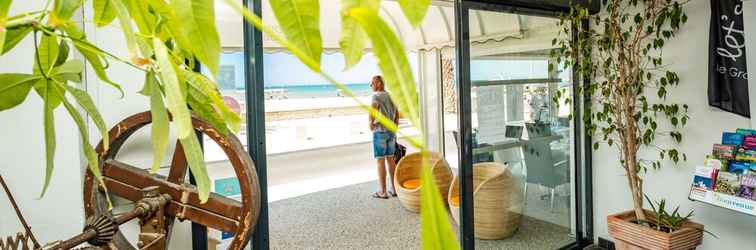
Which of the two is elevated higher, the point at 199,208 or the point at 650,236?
the point at 199,208

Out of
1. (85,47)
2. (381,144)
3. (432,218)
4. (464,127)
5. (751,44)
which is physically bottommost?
(381,144)

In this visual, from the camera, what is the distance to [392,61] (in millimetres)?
187

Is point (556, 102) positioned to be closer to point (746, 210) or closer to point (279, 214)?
point (746, 210)

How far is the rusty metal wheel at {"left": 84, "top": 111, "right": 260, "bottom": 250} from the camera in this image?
1476 millimetres

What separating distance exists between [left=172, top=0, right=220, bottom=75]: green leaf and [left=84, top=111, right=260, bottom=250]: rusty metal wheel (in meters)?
1.33

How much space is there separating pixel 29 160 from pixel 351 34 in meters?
1.72

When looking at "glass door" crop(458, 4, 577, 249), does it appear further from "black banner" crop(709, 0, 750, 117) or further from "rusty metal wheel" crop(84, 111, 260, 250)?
"rusty metal wheel" crop(84, 111, 260, 250)

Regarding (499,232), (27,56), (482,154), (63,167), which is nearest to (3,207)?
(63,167)

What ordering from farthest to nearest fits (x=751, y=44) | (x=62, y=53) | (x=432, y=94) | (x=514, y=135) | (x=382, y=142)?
(x=432, y=94)
(x=382, y=142)
(x=514, y=135)
(x=751, y=44)
(x=62, y=53)

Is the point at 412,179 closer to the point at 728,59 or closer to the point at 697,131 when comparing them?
the point at 697,131

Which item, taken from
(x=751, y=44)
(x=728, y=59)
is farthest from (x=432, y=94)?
(x=751, y=44)

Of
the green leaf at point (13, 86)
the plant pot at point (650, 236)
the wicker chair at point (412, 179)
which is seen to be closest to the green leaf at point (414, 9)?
the green leaf at point (13, 86)

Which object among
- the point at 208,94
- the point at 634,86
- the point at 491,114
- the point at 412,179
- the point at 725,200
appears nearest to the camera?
the point at 208,94

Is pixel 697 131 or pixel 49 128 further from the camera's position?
pixel 697 131
